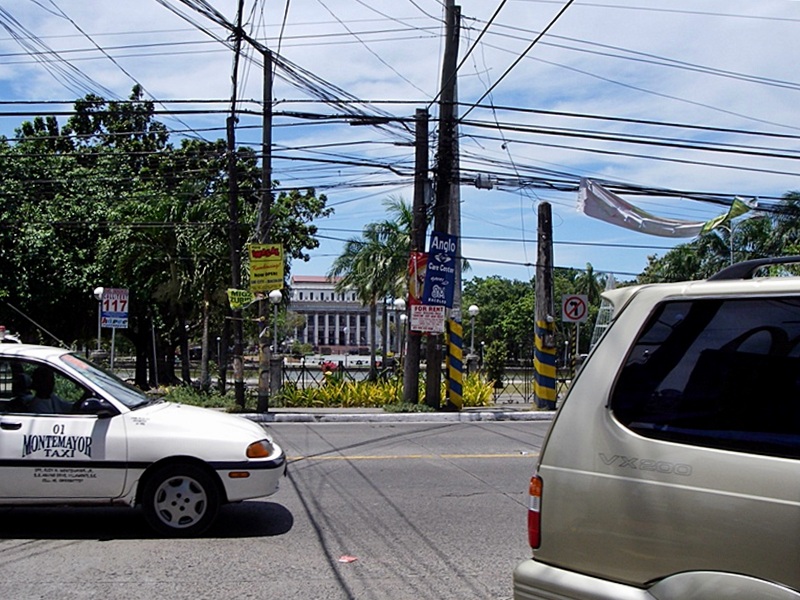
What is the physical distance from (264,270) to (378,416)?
431 cm

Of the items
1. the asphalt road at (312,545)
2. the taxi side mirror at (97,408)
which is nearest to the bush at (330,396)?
the asphalt road at (312,545)

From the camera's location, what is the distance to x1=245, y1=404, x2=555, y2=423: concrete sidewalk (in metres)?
19.4

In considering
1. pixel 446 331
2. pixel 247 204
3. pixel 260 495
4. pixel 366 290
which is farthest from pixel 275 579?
pixel 366 290

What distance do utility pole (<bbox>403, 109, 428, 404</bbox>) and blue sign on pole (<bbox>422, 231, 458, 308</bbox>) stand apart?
1.77ft

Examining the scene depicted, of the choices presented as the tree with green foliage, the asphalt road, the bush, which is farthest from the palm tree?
the asphalt road

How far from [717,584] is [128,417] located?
5.47m

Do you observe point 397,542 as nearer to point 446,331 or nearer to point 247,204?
point 446,331

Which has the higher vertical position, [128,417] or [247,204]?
[247,204]

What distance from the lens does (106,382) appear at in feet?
24.9

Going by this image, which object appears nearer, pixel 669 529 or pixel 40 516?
pixel 669 529

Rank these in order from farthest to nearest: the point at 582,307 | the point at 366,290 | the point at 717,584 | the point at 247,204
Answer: the point at 366,290 < the point at 247,204 < the point at 582,307 < the point at 717,584

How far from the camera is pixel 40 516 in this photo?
26.4 ft

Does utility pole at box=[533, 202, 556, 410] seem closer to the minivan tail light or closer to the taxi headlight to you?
the taxi headlight

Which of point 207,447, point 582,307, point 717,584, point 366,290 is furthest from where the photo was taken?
point 366,290
